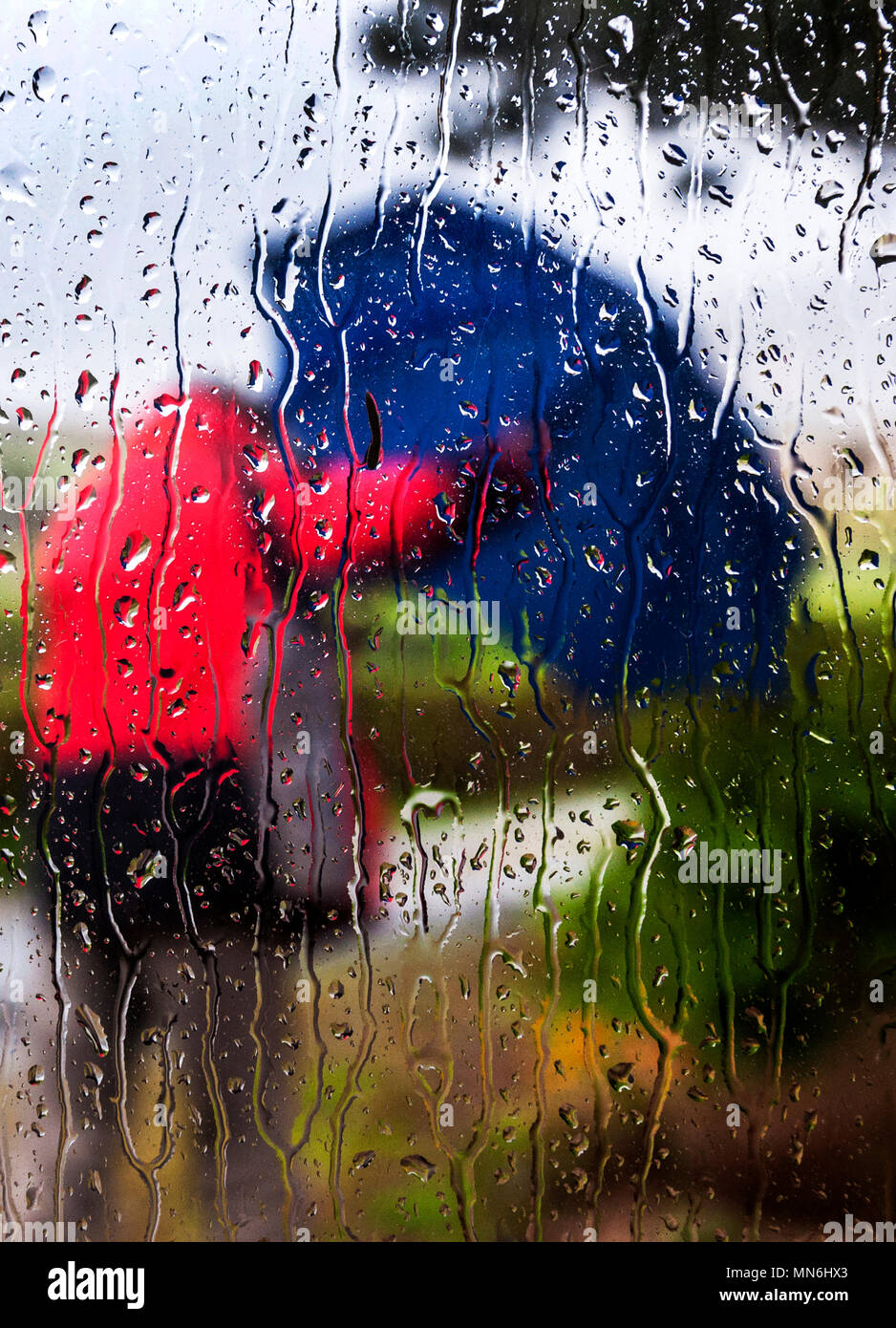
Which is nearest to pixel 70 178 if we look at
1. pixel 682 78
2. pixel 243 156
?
pixel 243 156

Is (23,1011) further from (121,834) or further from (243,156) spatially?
(243,156)

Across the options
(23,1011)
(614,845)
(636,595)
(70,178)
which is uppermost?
(70,178)

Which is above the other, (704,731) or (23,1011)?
(704,731)

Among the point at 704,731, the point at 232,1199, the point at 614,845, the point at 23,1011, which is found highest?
the point at 704,731

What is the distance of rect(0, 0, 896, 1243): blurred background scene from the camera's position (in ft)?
2.40

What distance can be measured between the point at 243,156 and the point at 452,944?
0.76m

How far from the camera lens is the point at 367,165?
0.75m

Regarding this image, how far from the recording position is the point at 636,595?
736mm

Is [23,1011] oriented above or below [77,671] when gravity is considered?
below

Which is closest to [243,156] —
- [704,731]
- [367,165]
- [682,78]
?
[367,165]

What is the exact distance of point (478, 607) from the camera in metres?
0.74

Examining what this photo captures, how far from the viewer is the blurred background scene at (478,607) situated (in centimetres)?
73

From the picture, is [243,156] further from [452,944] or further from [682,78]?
[452,944]

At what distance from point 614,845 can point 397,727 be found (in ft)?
0.75
